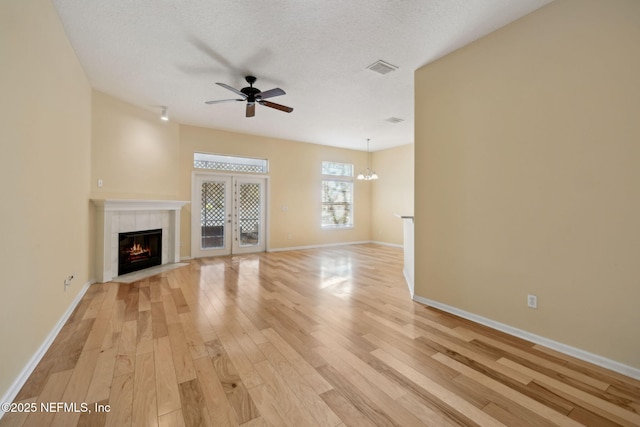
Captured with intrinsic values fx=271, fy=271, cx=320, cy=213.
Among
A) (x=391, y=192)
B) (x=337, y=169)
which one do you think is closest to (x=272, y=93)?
(x=337, y=169)

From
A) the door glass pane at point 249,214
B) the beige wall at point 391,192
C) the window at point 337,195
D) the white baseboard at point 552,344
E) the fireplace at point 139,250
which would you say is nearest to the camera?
the white baseboard at point 552,344

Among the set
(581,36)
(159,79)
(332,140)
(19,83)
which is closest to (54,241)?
(19,83)

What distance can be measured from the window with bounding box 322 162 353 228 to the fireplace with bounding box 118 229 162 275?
4433 millimetres

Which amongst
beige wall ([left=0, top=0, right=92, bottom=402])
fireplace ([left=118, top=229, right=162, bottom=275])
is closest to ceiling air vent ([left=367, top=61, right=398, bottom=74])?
beige wall ([left=0, top=0, right=92, bottom=402])

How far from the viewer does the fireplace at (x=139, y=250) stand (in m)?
4.72

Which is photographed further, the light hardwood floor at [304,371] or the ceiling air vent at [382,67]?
the ceiling air vent at [382,67]

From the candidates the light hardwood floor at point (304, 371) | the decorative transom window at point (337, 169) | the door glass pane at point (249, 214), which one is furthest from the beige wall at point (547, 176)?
the decorative transom window at point (337, 169)

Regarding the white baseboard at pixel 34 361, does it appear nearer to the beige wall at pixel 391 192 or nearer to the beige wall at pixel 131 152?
the beige wall at pixel 131 152

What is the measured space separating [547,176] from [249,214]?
19.8 feet

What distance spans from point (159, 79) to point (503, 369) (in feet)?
17.2

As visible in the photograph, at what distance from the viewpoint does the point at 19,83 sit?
185 centimetres

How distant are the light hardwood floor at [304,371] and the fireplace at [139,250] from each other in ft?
4.95

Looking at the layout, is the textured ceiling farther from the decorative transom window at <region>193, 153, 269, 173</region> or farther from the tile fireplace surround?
the tile fireplace surround

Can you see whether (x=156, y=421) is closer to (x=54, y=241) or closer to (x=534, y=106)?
(x=54, y=241)
